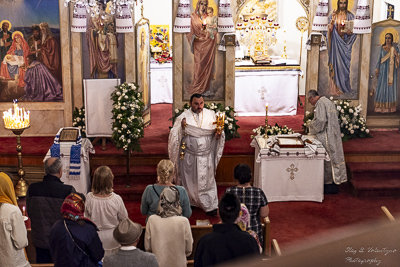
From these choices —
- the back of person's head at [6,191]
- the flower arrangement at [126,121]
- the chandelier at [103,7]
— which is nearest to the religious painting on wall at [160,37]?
the chandelier at [103,7]

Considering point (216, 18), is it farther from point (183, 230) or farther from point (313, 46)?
point (183, 230)

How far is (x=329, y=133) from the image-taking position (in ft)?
31.0

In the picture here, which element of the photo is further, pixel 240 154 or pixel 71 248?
pixel 240 154

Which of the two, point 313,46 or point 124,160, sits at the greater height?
point 313,46

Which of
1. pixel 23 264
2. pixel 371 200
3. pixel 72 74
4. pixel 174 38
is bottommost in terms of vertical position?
pixel 371 200

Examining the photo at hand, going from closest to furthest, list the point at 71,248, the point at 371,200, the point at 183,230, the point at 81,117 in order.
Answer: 1. the point at 71,248
2. the point at 183,230
3. the point at 371,200
4. the point at 81,117

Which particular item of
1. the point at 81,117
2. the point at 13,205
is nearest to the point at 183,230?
the point at 13,205

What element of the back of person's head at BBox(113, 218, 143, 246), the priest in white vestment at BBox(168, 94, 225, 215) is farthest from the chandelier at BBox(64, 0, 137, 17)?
the back of person's head at BBox(113, 218, 143, 246)

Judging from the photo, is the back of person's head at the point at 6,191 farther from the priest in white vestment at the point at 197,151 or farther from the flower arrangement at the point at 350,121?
the flower arrangement at the point at 350,121

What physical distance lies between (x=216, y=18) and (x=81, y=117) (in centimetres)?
321

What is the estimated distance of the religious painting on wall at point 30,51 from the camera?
11047 mm

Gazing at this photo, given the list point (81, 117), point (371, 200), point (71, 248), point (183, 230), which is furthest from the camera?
point (81, 117)

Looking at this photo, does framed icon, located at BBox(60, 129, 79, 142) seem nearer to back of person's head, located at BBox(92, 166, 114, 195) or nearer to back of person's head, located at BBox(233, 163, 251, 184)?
back of person's head, located at BBox(92, 166, 114, 195)

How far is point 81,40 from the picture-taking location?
11078 mm
